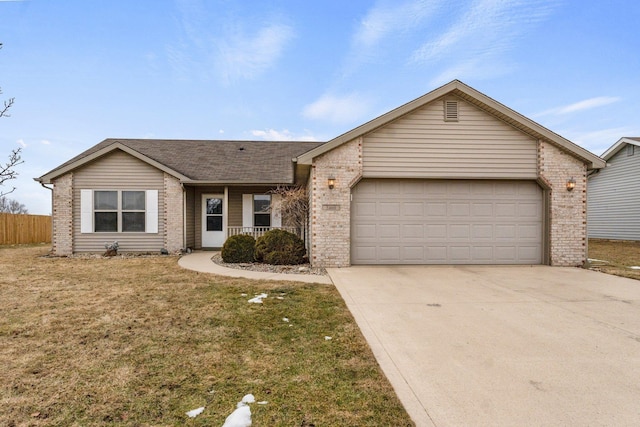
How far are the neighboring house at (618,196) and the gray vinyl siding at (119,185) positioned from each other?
20.7 metres

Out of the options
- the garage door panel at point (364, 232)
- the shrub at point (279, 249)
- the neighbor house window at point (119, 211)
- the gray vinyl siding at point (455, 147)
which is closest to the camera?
the gray vinyl siding at point (455, 147)

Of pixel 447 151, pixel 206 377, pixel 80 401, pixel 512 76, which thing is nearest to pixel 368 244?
pixel 447 151

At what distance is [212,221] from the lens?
13500 millimetres

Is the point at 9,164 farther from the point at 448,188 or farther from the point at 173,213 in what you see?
the point at 448,188

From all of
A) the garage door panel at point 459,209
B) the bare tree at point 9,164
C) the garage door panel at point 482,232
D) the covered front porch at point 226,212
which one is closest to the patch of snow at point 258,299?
the bare tree at point 9,164

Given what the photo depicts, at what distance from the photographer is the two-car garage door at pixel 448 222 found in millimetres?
9031

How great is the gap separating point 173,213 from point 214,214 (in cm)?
177

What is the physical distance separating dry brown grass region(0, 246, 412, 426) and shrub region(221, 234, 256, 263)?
3.58 metres

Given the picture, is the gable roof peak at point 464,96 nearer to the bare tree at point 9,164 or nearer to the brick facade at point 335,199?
the brick facade at point 335,199

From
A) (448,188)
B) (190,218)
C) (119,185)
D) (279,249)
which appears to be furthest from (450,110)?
(119,185)

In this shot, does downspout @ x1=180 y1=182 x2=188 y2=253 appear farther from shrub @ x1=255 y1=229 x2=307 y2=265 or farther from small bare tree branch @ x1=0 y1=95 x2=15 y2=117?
small bare tree branch @ x1=0 y1=95 x2=15 y2=117

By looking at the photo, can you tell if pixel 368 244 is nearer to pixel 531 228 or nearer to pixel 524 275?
pixel 524 275

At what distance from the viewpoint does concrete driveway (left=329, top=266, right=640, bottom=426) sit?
2.38 metres

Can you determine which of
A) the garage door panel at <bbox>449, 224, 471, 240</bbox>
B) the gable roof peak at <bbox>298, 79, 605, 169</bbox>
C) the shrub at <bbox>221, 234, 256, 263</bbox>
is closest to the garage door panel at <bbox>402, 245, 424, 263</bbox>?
the garage door panel at <bbox>449, 224, 471, 240</bbox>
